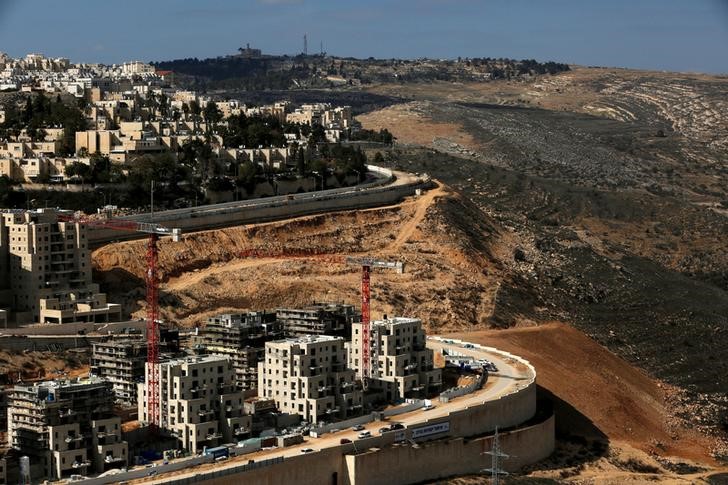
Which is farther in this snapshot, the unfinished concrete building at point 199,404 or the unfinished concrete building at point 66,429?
the unfinished concrete building at point 199,404

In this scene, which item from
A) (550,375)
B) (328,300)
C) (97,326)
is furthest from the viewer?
(328,300)

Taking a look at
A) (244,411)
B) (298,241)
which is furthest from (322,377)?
(298,241)

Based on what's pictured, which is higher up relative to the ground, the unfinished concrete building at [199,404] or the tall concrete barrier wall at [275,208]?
the tall concrete barrier wall at [275,208]

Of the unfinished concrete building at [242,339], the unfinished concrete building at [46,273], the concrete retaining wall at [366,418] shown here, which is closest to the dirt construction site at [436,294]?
the unfinished concrete building at [46,273]

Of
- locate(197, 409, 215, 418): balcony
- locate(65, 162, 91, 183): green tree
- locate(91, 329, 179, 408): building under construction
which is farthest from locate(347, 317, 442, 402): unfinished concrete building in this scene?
locate(65, 162, 91, 183): green tree

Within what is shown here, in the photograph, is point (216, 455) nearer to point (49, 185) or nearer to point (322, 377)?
point (322, 377)

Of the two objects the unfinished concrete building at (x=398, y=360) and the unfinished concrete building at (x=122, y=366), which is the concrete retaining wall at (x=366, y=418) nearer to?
the unfinished concrete building at (x=398, y=360)

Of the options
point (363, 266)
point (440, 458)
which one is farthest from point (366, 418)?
point (363, 266)
